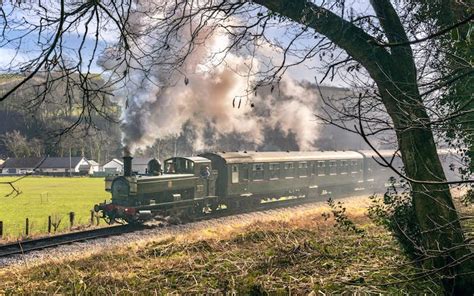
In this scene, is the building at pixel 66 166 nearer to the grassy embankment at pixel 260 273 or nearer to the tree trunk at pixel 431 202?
the grassy embankment at pixel 260 273

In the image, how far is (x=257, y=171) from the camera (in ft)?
67.5

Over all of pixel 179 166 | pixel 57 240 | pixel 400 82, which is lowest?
pixel 57 240

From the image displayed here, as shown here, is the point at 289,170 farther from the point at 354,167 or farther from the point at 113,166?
the point at 113,166

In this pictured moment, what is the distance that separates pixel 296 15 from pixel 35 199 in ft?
118

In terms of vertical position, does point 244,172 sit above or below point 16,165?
below

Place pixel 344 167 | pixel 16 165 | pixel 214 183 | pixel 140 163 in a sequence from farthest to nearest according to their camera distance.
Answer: pixel 16 165, pixel 140 163, pixel 344 167, pixel 214 183

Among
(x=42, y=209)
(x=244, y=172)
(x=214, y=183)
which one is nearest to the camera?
(x=214, y=183)

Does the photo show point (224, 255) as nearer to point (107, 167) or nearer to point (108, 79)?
point (108, 79)

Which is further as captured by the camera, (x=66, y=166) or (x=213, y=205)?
(x=66, y=166)

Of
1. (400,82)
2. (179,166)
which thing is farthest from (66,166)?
(400,82)

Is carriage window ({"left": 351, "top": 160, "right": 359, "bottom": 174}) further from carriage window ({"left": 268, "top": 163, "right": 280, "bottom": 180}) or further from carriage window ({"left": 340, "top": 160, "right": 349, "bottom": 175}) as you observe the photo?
carriage window ({"left": 268, "top": 163, "right": 280, "bottom": 180})

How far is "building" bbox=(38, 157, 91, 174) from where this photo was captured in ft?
245

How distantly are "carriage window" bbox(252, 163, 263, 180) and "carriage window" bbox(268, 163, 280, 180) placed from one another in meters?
0.80

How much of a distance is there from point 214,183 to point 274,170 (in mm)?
3829
